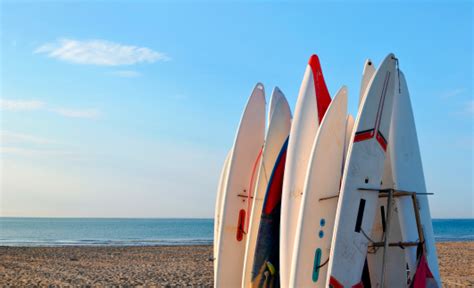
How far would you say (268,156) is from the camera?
933 centimetres

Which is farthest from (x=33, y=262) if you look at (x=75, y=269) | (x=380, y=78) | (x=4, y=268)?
(x=380, y=78)

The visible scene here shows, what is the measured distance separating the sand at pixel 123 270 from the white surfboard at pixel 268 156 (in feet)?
21.7

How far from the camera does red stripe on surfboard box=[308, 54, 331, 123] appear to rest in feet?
28.2

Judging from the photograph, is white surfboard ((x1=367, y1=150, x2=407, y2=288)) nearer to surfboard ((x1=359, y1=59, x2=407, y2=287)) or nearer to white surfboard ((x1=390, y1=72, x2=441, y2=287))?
surfboard ((x1=359, y1=59, x2=407, y2=287))

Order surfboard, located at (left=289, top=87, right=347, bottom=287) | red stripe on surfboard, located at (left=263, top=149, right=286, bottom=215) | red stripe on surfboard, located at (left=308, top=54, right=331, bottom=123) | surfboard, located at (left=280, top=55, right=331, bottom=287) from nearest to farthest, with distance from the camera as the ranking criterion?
surfboard, located at (left=289, top=87, right=347, bottom=287)
surfboard, located at (left=280, top=55, right=331, bottom=287)
red stripe on surfboard, located at (left=308, top=54, right=331, bottom=123)
red stripe on surfboard, located at (left=263, top=149, right=286, bottom=215)

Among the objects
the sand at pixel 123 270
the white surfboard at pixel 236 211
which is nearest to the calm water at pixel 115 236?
the sand at pixel 123 270

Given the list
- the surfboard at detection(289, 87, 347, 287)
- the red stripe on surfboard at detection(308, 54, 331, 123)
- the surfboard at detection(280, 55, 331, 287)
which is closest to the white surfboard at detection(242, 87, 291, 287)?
the surfboard at detection(280, 55, 331, 287)

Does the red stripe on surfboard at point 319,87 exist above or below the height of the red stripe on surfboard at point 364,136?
above

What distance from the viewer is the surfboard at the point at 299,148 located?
8.25 m

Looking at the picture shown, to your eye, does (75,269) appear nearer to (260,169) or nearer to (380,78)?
(260,169)

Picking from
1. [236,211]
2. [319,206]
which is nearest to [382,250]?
[319,206]

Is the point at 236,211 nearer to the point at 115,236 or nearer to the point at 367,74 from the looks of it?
the point at 367,74

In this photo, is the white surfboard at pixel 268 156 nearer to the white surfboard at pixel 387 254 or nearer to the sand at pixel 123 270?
the white surfboard at pixel 387 254

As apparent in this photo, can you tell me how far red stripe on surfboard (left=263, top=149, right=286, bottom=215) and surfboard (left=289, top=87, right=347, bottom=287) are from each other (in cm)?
125
